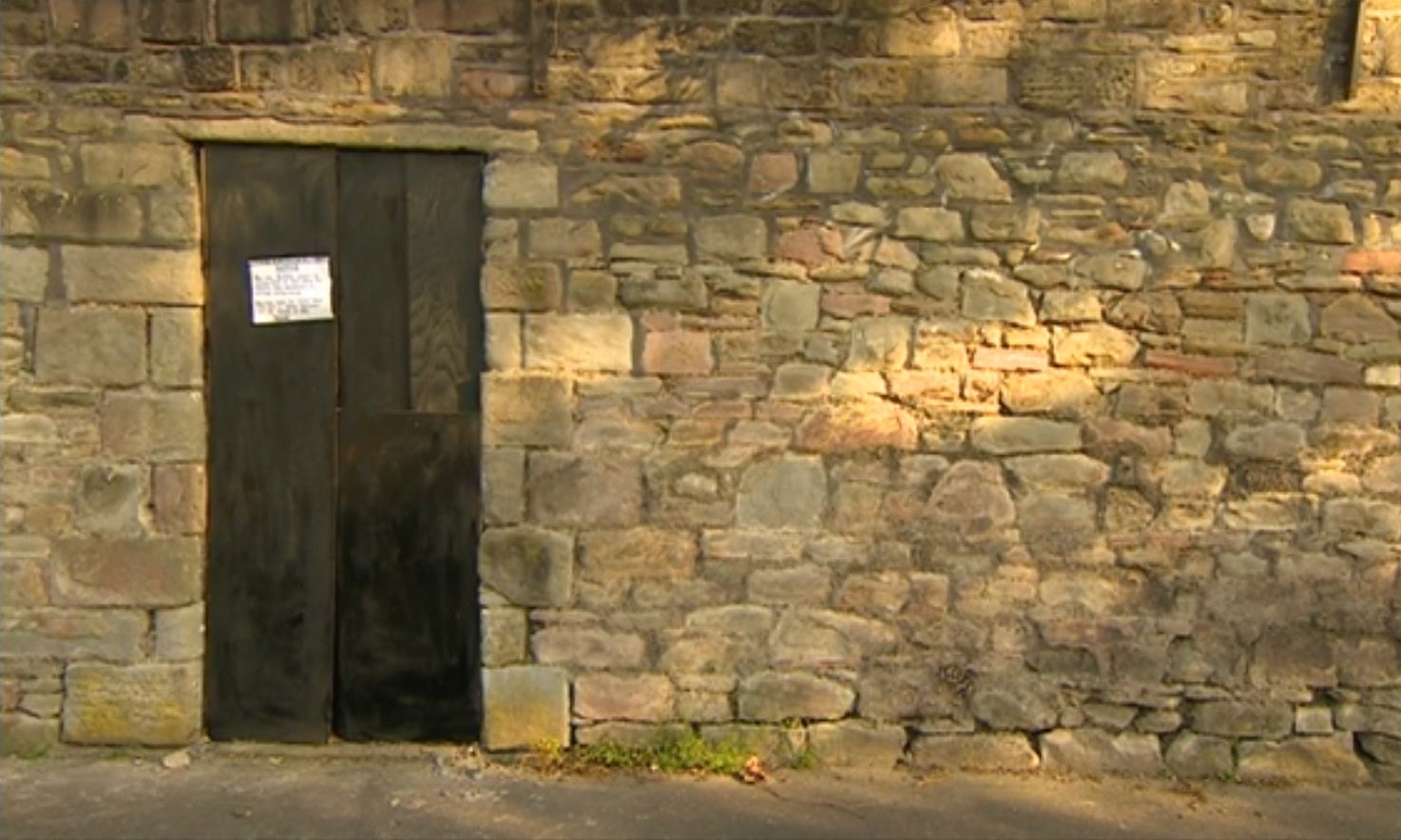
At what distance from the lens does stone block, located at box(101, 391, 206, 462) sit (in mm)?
4023

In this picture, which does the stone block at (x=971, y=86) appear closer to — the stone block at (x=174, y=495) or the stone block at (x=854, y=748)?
the stone block at (x=854, y=748)

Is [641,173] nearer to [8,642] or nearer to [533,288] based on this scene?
[533,288]

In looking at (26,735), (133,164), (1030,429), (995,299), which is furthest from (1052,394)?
(26,735)

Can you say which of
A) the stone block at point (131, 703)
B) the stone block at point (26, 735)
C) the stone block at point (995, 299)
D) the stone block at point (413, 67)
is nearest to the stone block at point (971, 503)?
the stone block at point (995, 299)

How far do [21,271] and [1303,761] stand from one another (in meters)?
4.90

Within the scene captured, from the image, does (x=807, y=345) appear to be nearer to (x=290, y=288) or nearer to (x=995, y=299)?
(x=995, y=299)

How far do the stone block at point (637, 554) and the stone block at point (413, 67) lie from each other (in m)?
1.25

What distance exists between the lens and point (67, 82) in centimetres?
397

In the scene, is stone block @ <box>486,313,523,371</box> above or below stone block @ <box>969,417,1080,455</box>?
above

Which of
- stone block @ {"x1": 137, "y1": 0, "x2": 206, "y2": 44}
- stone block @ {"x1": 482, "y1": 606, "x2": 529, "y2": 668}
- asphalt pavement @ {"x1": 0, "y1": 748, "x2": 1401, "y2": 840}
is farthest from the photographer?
stone block @ {"x1": 482, "y1": 606, "x2": 529, "y2": 668}

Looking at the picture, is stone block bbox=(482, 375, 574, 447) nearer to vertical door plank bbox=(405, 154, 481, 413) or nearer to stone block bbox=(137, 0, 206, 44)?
vertical door plank bbox=(405, 154, 481, 413)

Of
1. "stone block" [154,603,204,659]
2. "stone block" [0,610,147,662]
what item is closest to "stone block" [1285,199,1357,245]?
"stone block" [154,603,204,659]

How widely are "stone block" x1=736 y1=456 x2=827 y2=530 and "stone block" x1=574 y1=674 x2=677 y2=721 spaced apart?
2.19ft

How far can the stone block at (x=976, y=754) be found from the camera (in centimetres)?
414
